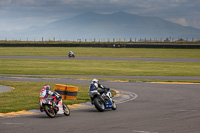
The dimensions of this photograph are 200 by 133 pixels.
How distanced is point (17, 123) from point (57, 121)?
1618 millimetres

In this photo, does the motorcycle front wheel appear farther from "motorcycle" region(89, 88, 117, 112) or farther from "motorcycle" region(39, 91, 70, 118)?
"motorcycle" region(89, 88, 117, 112)

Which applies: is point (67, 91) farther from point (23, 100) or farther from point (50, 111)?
point (50, 111)

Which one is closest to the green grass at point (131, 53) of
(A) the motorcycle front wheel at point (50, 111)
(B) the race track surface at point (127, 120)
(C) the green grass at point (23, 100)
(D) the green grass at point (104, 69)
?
(D) the green grass at point (104, 69)

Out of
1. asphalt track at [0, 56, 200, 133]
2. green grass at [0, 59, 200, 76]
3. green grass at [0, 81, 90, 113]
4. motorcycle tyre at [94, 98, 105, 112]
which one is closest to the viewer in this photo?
asphalt track at [0, 56, 200, 133]

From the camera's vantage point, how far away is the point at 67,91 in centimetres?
2530

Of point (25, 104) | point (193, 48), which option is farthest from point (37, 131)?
point (193, 48)

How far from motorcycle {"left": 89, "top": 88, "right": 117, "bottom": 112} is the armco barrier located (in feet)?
13.9

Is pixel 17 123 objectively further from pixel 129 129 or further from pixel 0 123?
pixel 129 129

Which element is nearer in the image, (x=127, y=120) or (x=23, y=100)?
(x=127, y=120)

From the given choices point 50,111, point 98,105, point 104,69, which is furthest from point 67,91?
point 104,69

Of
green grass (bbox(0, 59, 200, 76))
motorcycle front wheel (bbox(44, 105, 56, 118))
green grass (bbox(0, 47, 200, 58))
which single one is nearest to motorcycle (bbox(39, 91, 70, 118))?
motorcycle front wheel (bbox(44, 105, 56, 118))

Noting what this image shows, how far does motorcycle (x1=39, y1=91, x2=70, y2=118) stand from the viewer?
17.8 meters

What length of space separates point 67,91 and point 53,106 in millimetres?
7113

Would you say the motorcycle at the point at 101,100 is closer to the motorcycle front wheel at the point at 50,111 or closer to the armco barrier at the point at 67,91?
the motorcycle front wheel at the point at 50,111
